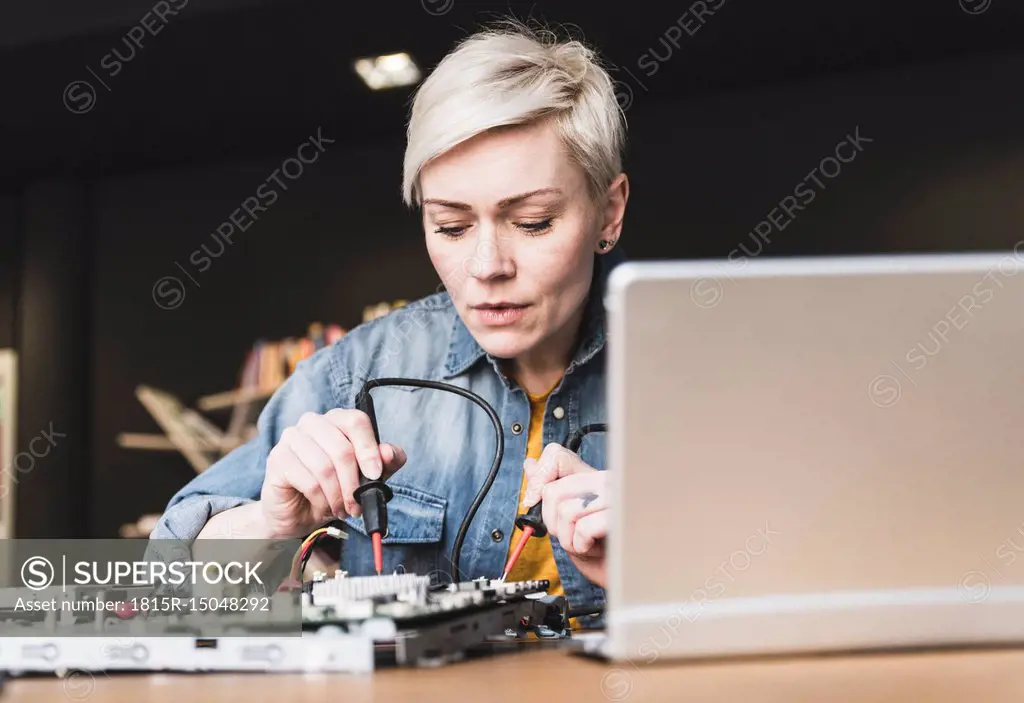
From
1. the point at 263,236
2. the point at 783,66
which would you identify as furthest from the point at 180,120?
the point at 783,66

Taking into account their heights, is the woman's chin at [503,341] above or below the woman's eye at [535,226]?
below

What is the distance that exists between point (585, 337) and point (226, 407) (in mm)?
3157

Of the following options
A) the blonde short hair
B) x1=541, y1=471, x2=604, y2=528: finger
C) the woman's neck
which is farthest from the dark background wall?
x1=541, y1=471, x2=604, y2=528: finger

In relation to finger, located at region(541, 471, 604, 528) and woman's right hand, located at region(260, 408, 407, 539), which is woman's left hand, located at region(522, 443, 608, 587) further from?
woman's right hand, located at region(260, 408, 407, 539)

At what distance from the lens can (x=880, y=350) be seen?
→ 0.68 meters

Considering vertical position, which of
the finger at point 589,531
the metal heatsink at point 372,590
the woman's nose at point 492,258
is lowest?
the metal heatsink at point 372,590

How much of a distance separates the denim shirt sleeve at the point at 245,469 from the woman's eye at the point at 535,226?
1.49ft

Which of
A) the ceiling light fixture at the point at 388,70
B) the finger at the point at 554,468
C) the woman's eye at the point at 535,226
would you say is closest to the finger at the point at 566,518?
the finger at the point at 554,468

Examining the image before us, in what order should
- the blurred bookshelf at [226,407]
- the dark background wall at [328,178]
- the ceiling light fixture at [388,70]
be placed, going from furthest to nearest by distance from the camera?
the blurred bookshelf at [226,407]
the ceiling light fixture at [388,70]
the dark background wall at [328,178]

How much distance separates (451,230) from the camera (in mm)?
1505

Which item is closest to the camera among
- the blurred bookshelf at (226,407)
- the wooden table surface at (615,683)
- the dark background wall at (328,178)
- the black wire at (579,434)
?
the wooden table surface at (615,683)

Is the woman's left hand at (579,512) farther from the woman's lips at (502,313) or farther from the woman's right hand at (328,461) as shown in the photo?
the woman's lips at (502,313)

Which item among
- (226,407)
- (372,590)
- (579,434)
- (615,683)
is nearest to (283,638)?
(372,590)

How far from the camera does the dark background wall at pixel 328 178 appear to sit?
3.51 metres
